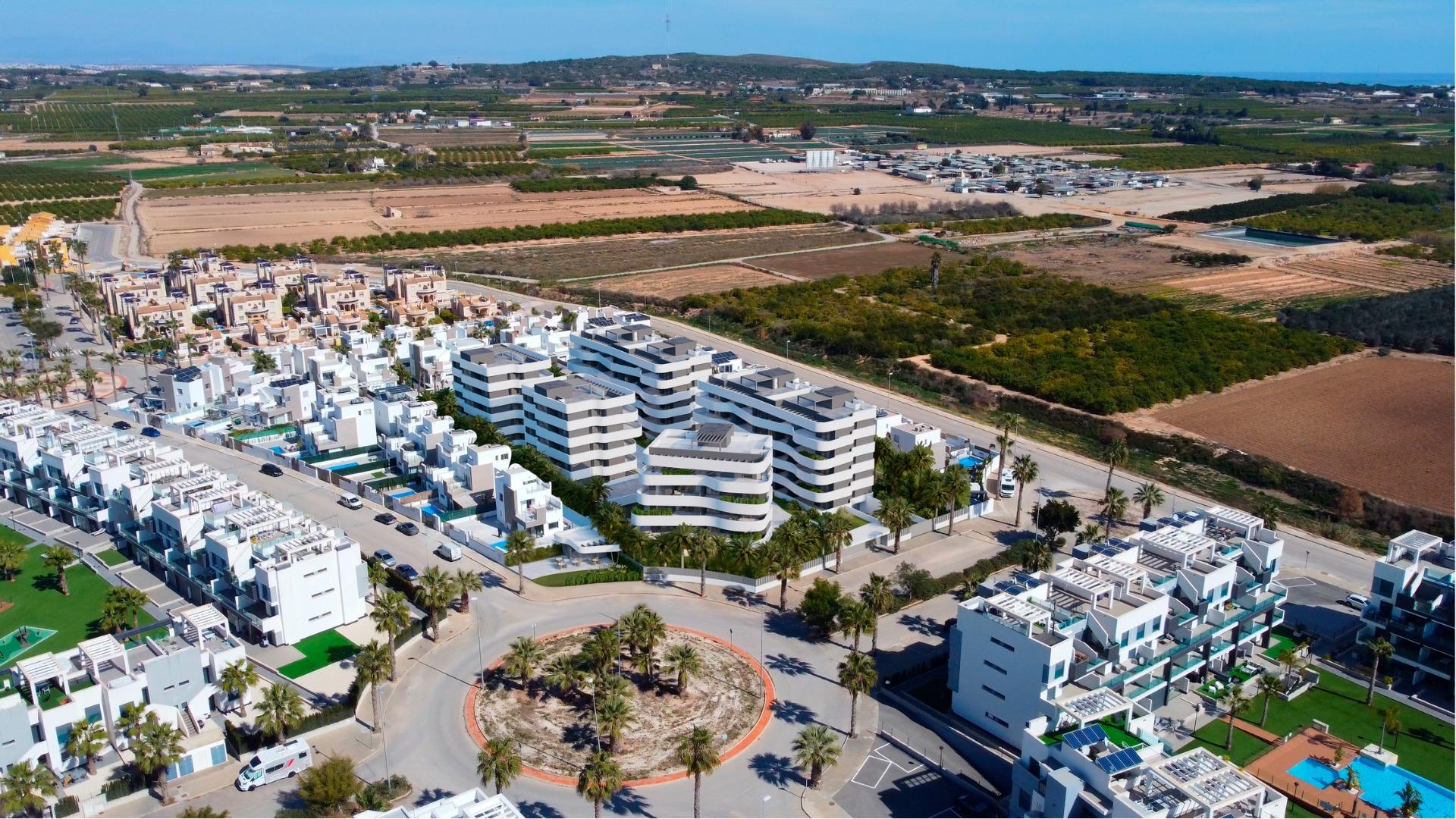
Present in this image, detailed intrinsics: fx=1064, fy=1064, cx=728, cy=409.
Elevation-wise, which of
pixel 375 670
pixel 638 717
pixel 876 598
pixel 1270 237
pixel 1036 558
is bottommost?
pixel 638 717

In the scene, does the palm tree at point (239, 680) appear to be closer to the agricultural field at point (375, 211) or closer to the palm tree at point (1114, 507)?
Answer: the palm tree at point (1114, 507)

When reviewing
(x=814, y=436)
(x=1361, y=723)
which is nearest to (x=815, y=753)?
(x=1361, y=723)

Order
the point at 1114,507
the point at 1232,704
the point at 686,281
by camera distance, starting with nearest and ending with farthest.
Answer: the point at 1232,704, the point at 1114,507, the point at 686,281

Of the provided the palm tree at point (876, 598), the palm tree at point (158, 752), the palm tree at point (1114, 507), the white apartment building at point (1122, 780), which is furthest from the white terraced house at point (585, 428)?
the white apartment building at point (1122, 780)

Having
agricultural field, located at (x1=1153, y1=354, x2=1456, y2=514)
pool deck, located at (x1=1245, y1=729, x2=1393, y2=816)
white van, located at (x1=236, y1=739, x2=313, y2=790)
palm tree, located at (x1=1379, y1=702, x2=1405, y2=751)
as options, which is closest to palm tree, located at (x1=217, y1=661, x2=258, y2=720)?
white van, located at (x1=236, y1=739, x2=313, y2=790)

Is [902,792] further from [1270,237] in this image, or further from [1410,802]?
[1270,237]
